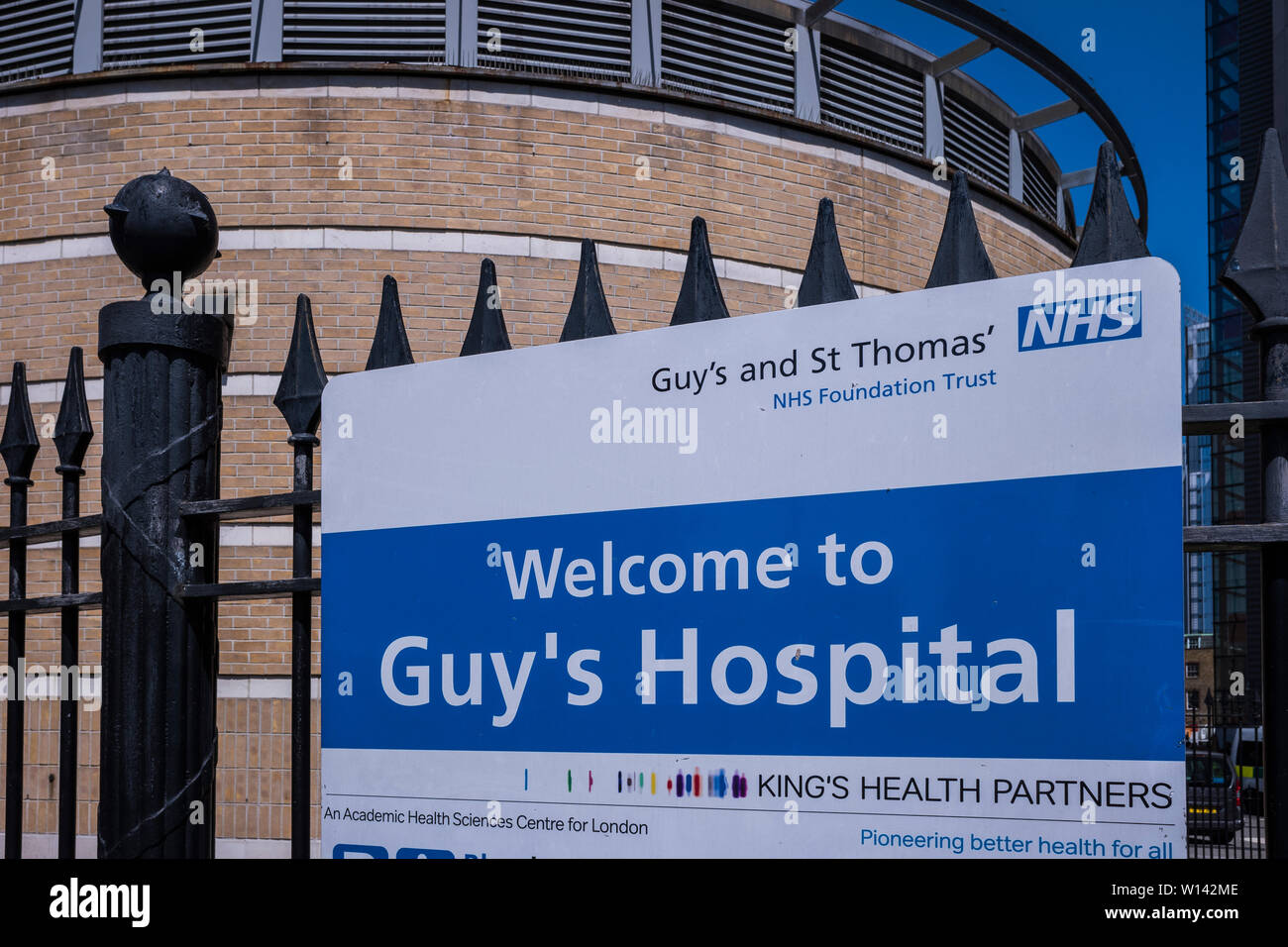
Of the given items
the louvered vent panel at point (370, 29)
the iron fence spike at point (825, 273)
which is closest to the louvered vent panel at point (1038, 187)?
the louvered vent panel at point (370, 29)

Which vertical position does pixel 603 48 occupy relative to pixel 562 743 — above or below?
above

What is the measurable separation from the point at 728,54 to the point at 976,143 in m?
2.88

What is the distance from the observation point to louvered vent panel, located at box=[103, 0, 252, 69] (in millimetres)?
7914

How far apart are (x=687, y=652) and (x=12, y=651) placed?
7.39ft

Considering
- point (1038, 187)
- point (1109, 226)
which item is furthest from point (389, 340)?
point (1038, 187)

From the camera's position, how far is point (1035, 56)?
10.1 m

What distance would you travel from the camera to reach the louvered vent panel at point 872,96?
8969 millimetres

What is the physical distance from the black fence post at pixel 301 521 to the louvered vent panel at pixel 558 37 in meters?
5.79

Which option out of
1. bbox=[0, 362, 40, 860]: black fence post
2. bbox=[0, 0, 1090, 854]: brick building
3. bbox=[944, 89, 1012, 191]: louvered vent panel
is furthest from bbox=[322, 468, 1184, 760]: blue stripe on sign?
bbox=[944, 89, 1012, 191]: louvered vent panel

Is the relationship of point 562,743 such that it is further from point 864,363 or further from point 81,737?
point 81,737

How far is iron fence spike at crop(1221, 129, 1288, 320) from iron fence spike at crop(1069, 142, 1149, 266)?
0.16 meters

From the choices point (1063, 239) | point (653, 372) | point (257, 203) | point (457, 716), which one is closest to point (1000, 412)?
point (653, 372)

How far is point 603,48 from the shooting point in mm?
8219

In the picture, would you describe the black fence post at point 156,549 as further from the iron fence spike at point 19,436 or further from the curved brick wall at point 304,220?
the curved brick wall at point 304,220
